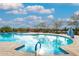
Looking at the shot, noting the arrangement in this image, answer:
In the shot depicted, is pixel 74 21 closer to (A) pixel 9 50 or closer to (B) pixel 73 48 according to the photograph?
(B) pixel 73 48

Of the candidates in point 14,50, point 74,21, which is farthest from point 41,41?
point 74,21

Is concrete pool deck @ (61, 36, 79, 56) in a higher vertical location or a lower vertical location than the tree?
lower

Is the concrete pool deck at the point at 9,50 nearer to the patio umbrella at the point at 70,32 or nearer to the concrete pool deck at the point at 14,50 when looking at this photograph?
the concrete pool deck at the point at 14,50

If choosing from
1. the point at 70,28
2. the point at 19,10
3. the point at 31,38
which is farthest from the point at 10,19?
the point at 70,28

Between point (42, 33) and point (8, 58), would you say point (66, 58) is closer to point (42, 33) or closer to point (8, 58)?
point (42, 33)

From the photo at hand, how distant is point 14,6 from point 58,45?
0.93 meters

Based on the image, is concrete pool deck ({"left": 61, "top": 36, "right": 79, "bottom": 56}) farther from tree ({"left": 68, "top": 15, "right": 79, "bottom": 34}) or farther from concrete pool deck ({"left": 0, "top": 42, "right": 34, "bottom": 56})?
concrete pool deck ({"left": 0, "top": 42, "right": 34, "bottom": 56})

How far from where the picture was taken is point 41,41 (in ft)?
10.6

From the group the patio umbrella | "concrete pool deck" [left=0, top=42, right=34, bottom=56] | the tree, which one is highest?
the tree

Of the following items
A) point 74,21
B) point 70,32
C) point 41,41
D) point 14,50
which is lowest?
point 14,50

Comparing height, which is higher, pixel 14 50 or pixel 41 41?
pixel 41 41

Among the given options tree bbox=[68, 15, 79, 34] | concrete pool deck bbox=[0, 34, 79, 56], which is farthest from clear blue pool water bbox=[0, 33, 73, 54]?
tree bbox=[68, 15, 79, 34]

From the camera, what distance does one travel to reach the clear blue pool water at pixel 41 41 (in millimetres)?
3188

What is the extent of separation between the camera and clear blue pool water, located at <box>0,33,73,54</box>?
125 inches
